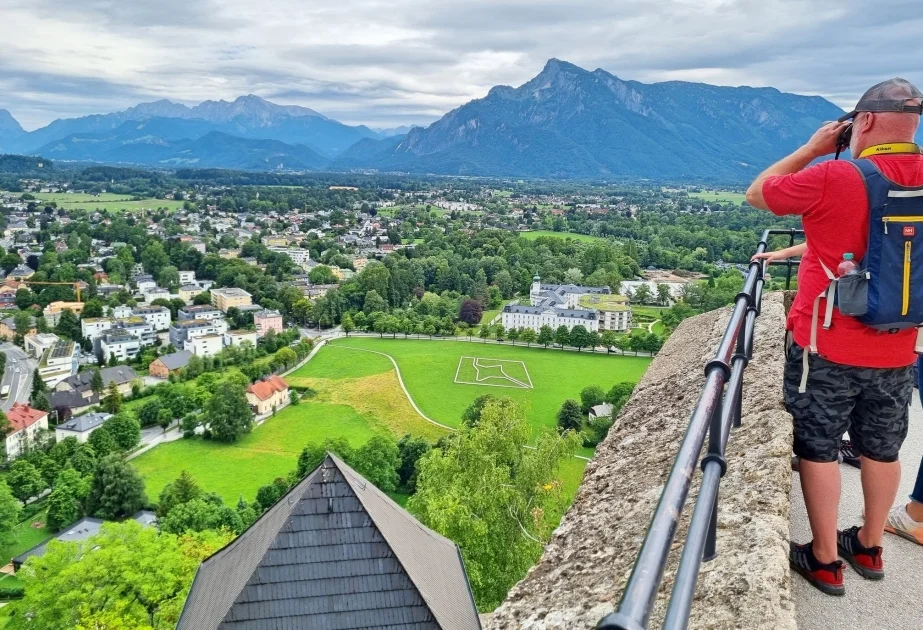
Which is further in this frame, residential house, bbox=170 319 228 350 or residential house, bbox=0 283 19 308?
residential house, bbox=0 283 19 308

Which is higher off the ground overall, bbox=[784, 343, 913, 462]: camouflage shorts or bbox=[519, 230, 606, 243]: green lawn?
bbox=[784, 343, 913, 462]: camouflage shorts

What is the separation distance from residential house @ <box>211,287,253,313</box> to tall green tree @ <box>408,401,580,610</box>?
178 ft

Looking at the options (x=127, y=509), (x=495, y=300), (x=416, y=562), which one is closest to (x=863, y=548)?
(x=416, y=562)

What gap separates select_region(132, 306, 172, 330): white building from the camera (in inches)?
2233

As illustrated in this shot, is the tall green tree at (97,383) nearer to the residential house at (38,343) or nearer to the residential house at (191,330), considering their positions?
the residential house at (191,330)

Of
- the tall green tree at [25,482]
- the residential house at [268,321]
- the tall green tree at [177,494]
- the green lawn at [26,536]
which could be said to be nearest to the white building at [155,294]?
the residential house at [268,321]

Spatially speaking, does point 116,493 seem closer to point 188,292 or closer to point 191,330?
point 191,330

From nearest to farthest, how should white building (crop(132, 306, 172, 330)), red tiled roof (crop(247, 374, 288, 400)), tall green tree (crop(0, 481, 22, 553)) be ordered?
tall green tree (crop(0, 481, 22, 553)) → red tiled roof (crop(247, 374, 288, 400)) → white building (crop(132, 306, 172, 330))

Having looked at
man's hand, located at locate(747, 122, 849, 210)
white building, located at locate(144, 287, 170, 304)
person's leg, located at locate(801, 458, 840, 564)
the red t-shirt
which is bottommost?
white building, located at locate(144, 287, 170, 304)

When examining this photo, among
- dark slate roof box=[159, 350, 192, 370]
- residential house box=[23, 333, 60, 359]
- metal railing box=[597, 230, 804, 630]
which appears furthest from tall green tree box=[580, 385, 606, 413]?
residential house box=[23, 333, 60, 359]

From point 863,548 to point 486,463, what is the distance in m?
9.29

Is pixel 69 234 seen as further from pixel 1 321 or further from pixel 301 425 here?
pixel 301 425

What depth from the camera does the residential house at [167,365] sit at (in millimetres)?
44894

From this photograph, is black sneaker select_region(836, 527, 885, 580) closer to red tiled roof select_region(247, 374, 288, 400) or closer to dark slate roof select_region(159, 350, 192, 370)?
red tiled roof select_region(247, 374, 288, 400)
